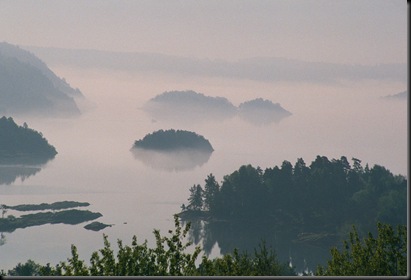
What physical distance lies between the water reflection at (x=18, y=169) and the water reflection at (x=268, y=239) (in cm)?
5244

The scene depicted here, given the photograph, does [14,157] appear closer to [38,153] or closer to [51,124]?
[38,153]

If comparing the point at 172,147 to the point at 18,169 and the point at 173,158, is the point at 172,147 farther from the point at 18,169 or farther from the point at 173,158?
the point at 18,169

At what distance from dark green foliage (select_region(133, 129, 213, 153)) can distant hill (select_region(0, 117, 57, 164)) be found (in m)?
22.3

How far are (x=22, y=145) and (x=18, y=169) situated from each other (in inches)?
808

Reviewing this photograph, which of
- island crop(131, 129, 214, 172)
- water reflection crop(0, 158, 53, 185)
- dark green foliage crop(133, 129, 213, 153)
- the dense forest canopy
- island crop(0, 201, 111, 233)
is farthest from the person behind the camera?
dark green foliage crop(133, 129, 213, 153)

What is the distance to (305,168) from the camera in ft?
332

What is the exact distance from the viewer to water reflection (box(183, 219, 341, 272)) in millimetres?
75125

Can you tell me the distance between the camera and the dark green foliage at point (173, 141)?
161 meters

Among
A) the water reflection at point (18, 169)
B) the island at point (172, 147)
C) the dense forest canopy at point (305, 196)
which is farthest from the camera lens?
the island at point (172, 147)

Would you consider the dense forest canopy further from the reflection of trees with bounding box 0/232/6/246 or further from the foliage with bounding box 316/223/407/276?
the foliage with bounding box 316/223/407/276

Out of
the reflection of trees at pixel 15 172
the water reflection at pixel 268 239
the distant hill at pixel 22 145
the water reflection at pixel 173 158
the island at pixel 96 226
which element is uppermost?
the distant hill at pixel 22 145

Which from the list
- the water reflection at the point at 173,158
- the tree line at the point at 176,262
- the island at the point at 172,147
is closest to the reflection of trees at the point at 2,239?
the tree line at the point at 176,262

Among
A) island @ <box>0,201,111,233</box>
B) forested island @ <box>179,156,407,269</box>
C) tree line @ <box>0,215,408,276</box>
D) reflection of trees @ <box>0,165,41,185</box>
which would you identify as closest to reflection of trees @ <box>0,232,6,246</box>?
island @ <box>0,201,111,233</box>

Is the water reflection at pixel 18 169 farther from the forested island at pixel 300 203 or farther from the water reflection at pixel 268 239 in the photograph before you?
the water reflection at pixel 268 239
